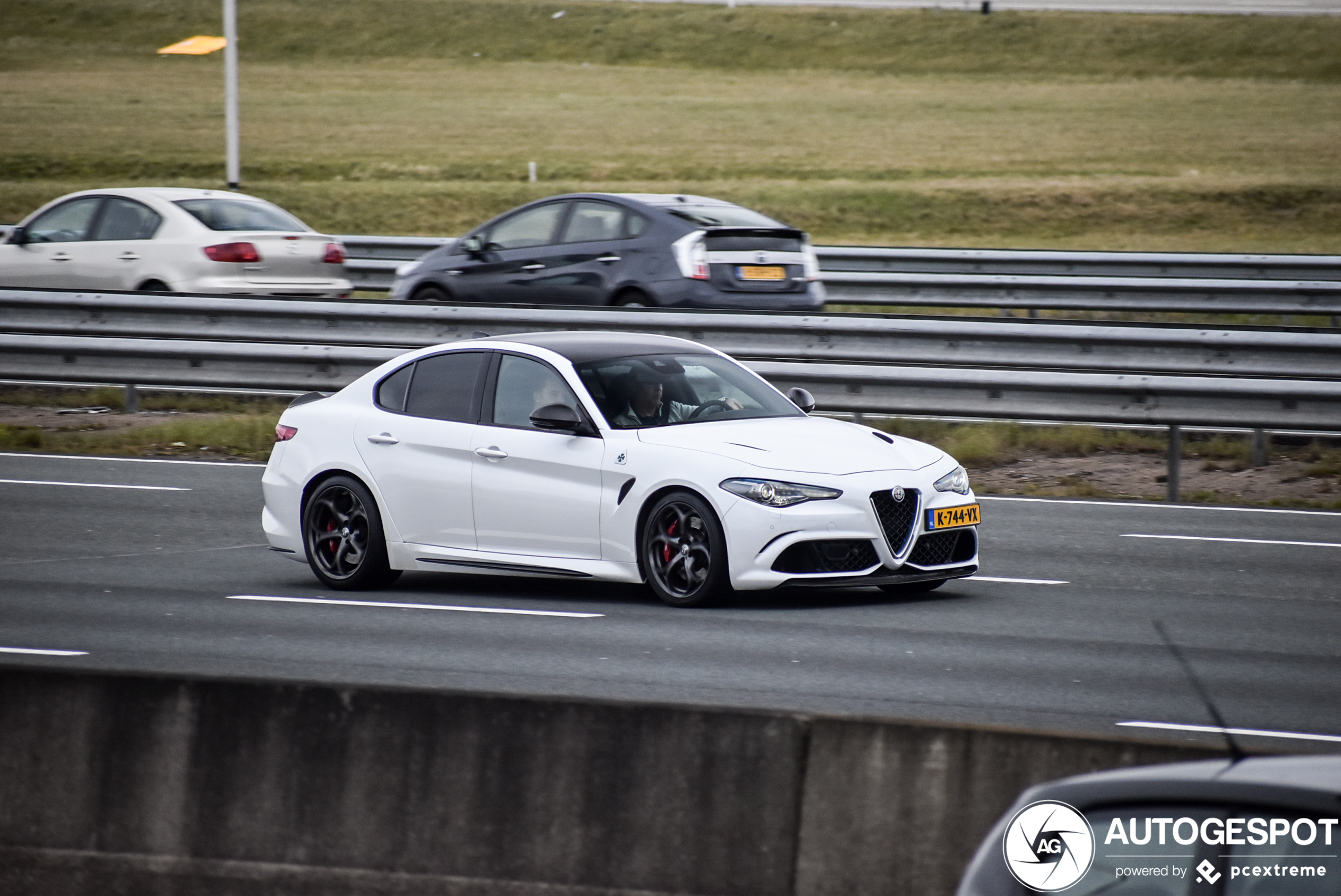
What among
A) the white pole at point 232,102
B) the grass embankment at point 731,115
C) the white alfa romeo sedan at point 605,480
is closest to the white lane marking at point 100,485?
the white alfa romeo sedan at point 605,480

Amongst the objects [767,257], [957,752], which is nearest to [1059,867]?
[957,752]

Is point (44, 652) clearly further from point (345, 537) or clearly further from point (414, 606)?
point (345, 537)

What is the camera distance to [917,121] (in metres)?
54.4

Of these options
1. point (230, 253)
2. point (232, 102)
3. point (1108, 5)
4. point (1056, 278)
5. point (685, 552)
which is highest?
point (1108, 5)

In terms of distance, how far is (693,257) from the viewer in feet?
57.8

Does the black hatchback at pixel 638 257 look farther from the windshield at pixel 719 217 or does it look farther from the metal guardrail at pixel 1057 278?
the metal guardrail at pixel 1057 278

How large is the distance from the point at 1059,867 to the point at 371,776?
2376 mm

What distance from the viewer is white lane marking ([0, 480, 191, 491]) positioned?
14.5 meters

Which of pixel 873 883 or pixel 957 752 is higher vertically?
pixel 957 752

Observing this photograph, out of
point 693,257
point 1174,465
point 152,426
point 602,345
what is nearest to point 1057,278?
point 693,257

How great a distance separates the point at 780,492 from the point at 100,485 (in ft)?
23.8

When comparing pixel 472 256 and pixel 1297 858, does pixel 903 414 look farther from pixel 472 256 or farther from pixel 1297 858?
pixel 1297 858

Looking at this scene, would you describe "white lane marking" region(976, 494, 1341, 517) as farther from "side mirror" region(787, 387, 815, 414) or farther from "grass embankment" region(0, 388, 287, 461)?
"grass embankment" region(0, 388, 287, 461)

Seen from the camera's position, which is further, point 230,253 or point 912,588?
point 230,253
